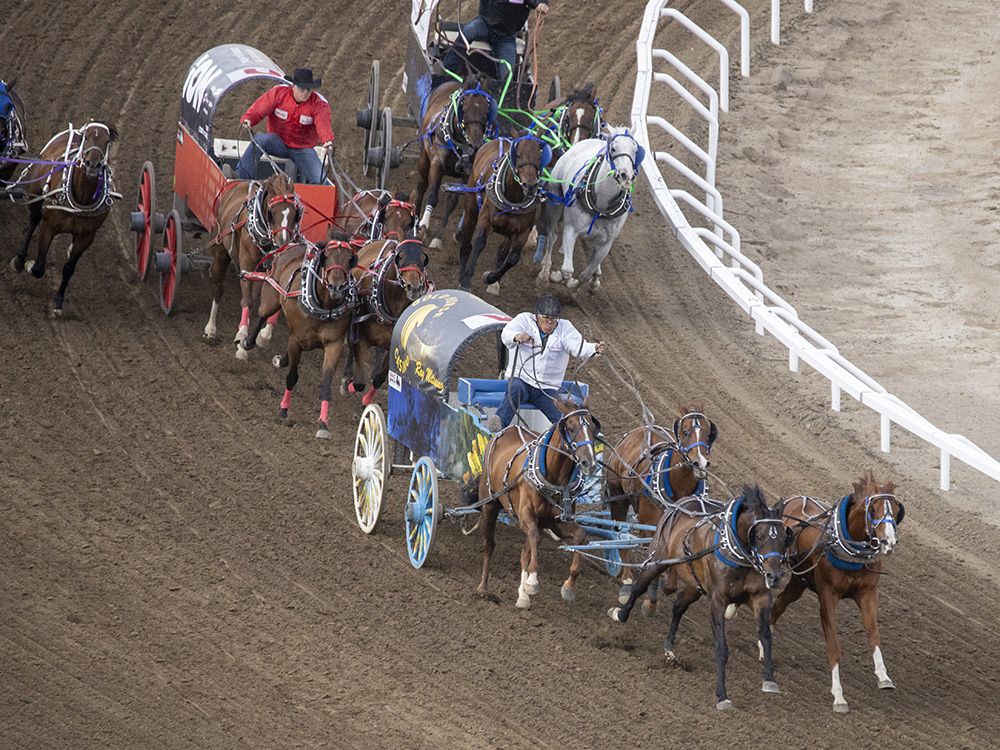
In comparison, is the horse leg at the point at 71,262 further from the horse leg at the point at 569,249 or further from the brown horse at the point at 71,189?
the horse leg at the point at 569,249

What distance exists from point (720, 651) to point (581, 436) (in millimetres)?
1655

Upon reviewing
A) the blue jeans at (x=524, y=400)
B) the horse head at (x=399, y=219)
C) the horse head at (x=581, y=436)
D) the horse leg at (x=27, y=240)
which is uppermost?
the horse head at (x=581, y=436)

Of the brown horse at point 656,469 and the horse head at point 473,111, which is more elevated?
the horse head at point 473,111

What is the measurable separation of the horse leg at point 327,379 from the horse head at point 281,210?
1.30m

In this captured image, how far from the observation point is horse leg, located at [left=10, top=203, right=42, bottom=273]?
54.8 feet

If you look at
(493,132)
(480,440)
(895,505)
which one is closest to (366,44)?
(493,132)

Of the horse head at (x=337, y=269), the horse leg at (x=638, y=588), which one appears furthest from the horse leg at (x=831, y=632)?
the horse head at (x=337, y=269)

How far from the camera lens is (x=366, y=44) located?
22.4 m

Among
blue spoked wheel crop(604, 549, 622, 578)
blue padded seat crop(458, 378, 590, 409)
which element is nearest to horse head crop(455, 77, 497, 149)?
blue padded seat crop(458, 378, 590, 409)

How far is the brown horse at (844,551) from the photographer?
1057 centimetres

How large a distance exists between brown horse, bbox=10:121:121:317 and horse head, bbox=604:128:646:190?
4.83 meters

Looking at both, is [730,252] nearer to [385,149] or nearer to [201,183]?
[385,149]

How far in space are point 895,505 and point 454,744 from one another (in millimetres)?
3106

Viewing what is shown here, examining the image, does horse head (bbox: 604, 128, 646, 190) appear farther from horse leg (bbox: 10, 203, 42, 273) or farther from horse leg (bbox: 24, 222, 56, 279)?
horse leg (bbox: 10, 203, 42, 273)
